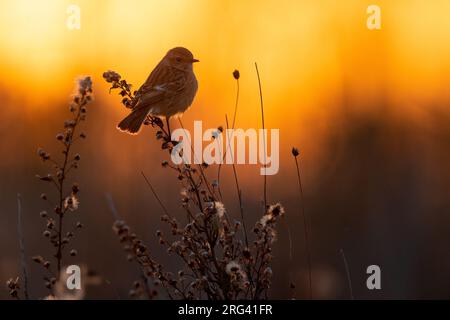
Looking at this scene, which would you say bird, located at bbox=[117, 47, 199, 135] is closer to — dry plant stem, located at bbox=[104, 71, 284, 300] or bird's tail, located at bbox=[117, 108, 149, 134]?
bird's tail, located at bbox=[117, 108, 149, 134]

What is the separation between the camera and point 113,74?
16.0 ft

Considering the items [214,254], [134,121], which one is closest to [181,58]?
[134,121]

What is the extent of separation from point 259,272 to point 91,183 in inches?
400

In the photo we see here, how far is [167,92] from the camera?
21.5 feet

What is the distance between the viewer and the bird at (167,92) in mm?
5922

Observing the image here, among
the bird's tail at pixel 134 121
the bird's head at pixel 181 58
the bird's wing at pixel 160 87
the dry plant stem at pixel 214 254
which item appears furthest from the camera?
the bird's head at pixel 181 58

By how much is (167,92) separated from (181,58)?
749mm

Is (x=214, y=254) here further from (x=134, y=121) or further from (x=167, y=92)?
(x=167, y=92)

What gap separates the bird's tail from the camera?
19.3 ft

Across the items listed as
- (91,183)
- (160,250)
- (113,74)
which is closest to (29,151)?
(91,183)

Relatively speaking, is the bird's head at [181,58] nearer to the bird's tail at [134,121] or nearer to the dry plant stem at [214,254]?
the bird's tail at [134,121]

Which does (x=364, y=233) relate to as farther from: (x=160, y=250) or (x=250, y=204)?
(x=160, y=250)

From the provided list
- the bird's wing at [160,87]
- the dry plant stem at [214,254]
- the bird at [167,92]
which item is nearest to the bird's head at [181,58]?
the bird at [167,92]

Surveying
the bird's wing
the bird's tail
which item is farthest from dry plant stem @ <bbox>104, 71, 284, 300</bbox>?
the bird's wing
